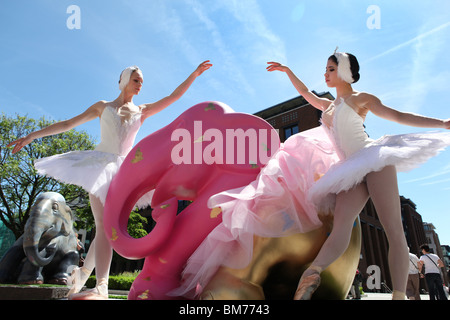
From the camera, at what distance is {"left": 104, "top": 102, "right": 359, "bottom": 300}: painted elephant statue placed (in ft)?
6.96

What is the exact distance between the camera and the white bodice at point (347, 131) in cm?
229

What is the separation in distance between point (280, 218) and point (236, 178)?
0.51 metres

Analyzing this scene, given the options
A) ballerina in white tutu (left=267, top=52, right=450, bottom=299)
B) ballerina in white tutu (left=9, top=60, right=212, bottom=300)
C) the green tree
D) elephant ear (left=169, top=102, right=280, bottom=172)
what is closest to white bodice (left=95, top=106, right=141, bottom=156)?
ballerina in white tutu (left=9, top=60, right=212, bottom=300)

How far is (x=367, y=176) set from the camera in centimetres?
212

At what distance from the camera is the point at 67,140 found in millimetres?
16281

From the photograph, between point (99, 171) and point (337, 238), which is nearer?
point (337, 238)

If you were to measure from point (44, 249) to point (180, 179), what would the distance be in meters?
4.62

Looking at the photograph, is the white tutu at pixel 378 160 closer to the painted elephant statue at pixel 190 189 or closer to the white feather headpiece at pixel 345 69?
the painted elephant statue at pixel 190 189

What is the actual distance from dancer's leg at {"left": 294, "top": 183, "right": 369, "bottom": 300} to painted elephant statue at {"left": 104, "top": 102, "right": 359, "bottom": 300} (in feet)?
0.58

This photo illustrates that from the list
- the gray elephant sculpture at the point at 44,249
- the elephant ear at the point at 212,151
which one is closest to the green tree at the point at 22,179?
the gray elephant sculpture at the point at 44,249

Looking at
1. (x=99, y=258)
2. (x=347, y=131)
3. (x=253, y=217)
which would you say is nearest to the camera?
(x=253, y=217)

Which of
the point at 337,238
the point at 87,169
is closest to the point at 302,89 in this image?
the point at 337,238

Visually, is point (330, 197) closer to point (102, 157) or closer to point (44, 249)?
point (102, 157)
